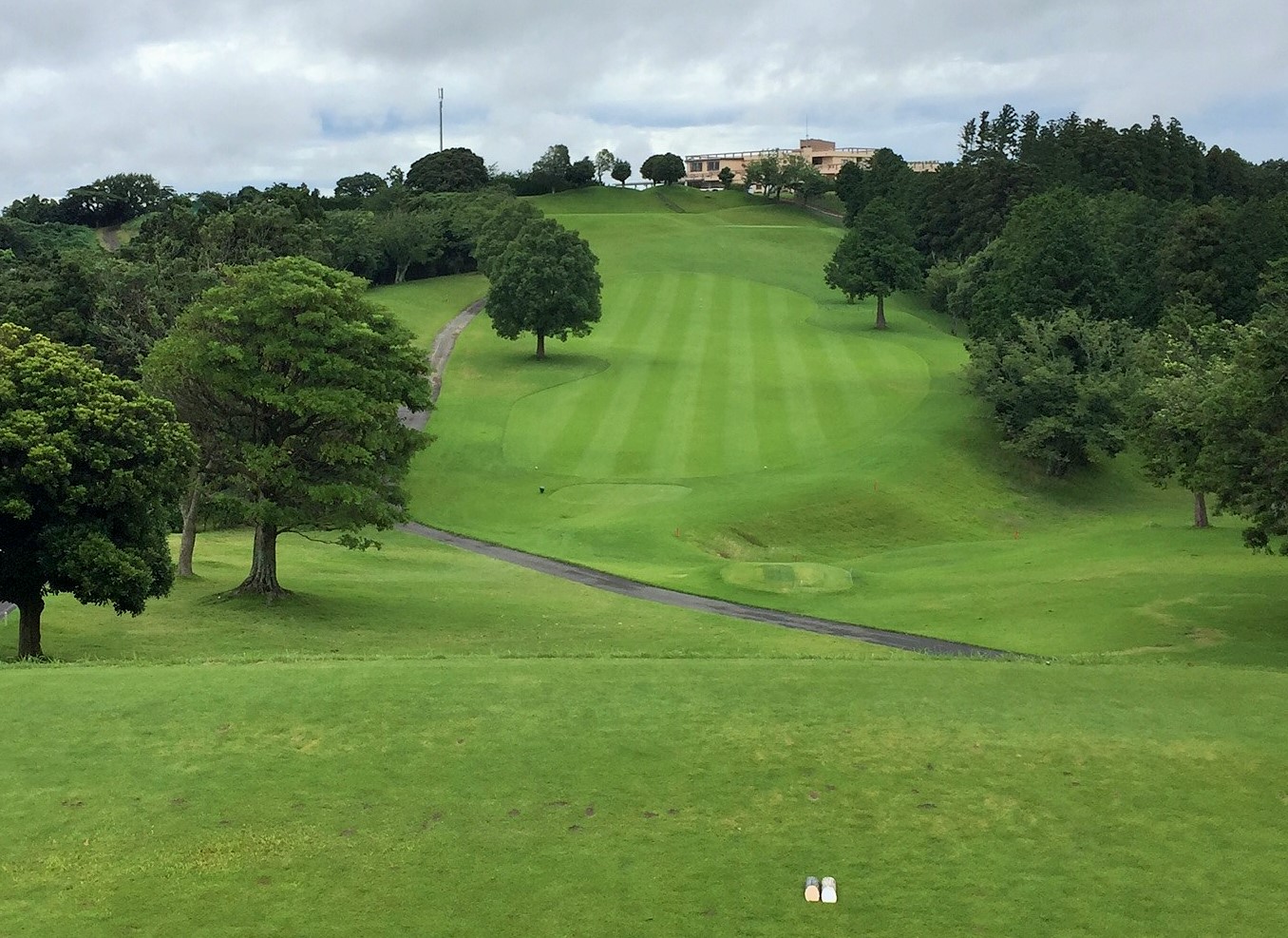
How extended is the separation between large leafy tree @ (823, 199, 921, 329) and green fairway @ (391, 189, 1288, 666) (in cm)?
485

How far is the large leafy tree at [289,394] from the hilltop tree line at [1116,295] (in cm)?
2537

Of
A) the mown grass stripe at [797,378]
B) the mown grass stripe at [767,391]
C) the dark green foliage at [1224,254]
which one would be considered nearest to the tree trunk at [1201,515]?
the mown grass stripe at [797,378]

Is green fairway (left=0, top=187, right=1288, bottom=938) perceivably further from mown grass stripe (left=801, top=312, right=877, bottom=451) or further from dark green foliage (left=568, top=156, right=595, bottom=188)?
dark green foliage (left=568, top=156, right=595, bottom=188)

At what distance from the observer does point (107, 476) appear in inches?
1080

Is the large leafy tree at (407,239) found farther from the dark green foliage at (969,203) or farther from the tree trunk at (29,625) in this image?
the tree trunk at (29,625)

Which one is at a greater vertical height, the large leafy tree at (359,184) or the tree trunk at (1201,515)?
the large leafy tree at (359,184)

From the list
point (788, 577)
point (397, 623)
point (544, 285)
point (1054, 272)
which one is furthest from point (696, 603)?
point (544, 285)

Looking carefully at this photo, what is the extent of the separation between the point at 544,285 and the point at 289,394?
52.0m

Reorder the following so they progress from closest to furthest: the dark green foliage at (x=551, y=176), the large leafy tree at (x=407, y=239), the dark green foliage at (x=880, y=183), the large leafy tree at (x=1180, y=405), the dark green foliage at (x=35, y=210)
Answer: the large leafy tree at (x=1180, y=405)
the large leafy tree at (x=407, y=239)
the dark green foliage at (x=880, y=183)
the dark green foliage at (x=35, y=210)
the dark green foliage at (x=551, y=176)

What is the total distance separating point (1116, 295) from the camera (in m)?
74.9

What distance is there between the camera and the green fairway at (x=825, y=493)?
38844 millimetres

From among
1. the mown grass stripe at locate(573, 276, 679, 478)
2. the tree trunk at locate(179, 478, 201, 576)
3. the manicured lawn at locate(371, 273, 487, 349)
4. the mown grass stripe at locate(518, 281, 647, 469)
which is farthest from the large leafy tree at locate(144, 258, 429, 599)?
the manicured lawn at locate(371, 273, 487, 349)

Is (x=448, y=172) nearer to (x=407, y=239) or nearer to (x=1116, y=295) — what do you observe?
(x=407, y=239)

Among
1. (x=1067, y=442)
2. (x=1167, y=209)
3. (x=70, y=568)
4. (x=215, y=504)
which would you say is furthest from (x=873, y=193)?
(x=70, y=568)
